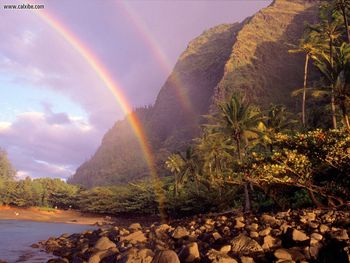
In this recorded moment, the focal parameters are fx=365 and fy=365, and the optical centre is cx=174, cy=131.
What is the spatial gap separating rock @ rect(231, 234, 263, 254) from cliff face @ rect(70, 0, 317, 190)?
10253 centimetres

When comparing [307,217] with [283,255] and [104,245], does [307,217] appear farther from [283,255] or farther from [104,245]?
[104,245]

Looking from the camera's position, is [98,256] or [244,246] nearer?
[244,246]

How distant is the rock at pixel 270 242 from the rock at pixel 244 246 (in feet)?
1.25

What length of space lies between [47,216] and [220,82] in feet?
281

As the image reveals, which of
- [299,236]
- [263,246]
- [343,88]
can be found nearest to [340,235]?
[299,236]

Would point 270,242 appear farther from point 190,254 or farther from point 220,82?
point 220,82

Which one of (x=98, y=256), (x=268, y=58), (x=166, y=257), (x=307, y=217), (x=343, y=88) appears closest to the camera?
(x=166, y=257)

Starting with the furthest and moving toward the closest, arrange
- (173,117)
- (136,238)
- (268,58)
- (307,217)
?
1. (173,117)
2. (268,58)
3. (136,238)
4. (307,217)

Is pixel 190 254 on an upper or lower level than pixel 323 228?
lower

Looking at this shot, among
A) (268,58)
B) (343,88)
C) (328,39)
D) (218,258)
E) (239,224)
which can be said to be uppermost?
(268,58)

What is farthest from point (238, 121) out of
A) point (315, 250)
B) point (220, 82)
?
point (220, 82)

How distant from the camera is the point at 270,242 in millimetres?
14766

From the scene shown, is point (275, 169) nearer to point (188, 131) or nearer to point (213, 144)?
point (213, 144)

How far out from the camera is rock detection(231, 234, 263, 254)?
1414 cm
